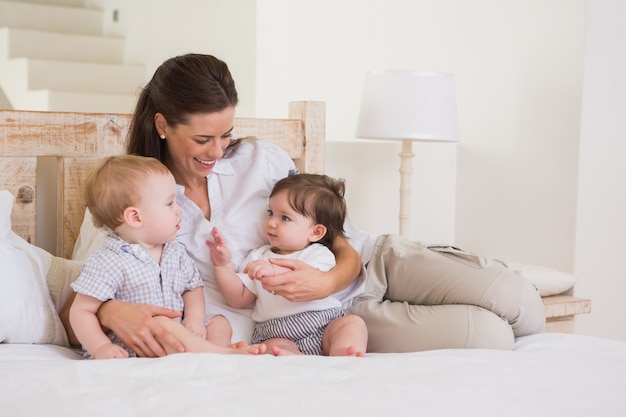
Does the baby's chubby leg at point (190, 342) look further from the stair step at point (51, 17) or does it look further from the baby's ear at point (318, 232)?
the stair step at point (51, 17)

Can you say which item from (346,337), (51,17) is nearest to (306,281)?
(346,337)

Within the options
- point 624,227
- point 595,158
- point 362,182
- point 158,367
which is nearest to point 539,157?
point 595,158

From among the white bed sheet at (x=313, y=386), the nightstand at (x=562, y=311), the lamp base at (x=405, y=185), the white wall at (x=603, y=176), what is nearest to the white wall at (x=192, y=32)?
the lamp base at (x=405, y=185)

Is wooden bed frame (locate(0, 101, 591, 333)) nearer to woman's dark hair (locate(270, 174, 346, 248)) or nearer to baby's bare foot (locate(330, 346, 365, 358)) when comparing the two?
woman's dark hair (locate(270, 174, 346, 248))

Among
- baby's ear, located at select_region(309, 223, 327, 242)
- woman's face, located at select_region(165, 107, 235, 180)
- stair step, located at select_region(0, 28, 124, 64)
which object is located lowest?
baby's ear, located at select_region(309, 223, 327, 242)

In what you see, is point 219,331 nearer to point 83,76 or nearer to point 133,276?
point 133,276

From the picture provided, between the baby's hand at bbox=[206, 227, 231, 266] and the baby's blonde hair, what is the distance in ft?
0.64

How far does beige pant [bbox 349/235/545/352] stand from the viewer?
1.89m

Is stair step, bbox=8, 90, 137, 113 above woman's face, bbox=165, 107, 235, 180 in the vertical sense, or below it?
above

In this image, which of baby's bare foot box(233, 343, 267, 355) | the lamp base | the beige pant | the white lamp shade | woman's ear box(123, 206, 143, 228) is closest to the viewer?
baby's bare foot box(233, 343, 267, 355)

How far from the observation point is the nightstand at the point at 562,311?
8.81 feet

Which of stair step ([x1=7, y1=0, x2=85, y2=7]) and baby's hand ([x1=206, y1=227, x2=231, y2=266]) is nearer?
baby's hand ([x1=206, y1=227, x2=231, y2=266])

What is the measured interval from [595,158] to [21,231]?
181 centimetres

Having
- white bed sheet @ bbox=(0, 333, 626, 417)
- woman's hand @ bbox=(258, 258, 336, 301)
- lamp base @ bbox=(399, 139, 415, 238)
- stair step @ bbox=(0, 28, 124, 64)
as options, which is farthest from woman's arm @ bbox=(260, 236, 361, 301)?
stair step @ bbox=(0, 28, 124, 64)
